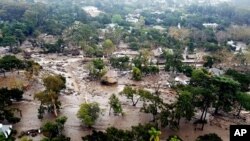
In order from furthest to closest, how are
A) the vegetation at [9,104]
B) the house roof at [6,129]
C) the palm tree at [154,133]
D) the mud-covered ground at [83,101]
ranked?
the mud-covered ground at [83,101]
the vegetation at [9,104]
the house roof at [6,129]
the palm tree at [154,133]

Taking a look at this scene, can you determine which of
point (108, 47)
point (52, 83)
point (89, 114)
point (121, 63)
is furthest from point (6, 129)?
point (108, 47)

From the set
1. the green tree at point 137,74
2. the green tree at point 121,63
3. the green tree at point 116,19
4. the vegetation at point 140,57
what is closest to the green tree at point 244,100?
the vegetation at point 140,57

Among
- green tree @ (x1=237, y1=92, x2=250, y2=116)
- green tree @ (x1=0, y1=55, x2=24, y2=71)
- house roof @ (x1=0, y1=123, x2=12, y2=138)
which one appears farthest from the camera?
green tree @ (x1=0, y1=55, x2=24, y2=71)

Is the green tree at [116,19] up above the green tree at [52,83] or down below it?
below

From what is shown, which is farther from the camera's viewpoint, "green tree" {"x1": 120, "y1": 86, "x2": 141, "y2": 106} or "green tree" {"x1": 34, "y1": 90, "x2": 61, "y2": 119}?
"green tree" {"x1": 120, "y1": 86, "x2": 141, "y2": 106}

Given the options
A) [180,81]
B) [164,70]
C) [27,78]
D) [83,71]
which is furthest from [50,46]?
[180,81]

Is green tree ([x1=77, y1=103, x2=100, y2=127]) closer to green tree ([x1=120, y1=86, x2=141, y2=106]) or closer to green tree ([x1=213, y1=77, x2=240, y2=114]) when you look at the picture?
green tree ([x1=120, y1=86, x2=141, y2=106])

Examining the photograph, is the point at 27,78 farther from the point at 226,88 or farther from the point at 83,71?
the point at 226,88

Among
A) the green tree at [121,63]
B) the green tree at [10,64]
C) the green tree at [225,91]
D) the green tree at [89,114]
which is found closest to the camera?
the green tree at [89,114]

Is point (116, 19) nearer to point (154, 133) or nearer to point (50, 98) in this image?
point (50, 98)

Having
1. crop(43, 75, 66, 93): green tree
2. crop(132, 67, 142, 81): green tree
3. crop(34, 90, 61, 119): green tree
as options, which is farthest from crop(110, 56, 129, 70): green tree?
crop(34, 90, 61, 119): green tree

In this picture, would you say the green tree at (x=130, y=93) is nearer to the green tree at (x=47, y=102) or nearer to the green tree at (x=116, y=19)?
the green tree at (x=47, y=102)

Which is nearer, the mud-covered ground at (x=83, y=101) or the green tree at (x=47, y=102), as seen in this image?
the mud-covered ground at (x=83, y=101)
